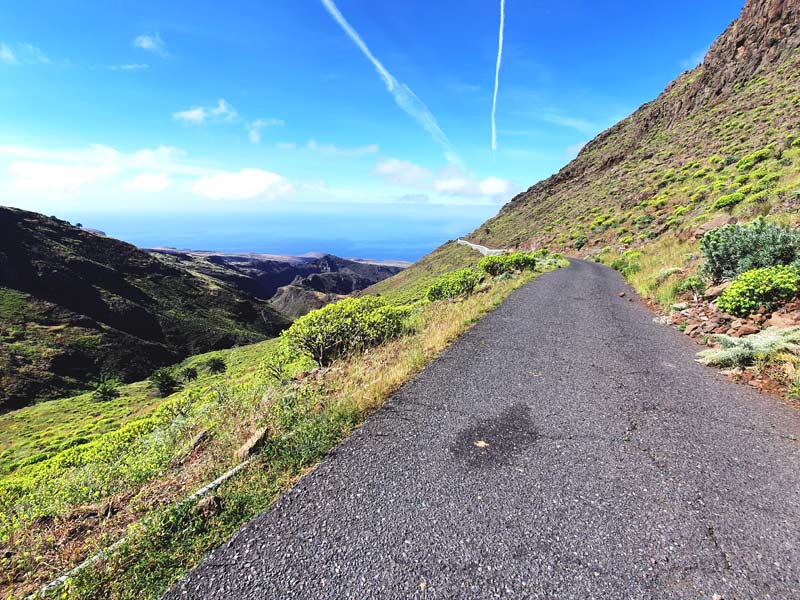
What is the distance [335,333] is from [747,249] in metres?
9.85

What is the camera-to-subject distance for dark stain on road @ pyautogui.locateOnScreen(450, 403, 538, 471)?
360 cm

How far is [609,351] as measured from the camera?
22.2 ft

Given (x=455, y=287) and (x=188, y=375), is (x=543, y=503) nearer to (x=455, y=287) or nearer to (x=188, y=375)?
(x=455, y=287)

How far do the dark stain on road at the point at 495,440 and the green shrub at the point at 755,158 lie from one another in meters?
32.9

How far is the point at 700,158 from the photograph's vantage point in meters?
36.2

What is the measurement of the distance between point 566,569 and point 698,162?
45.8 meters

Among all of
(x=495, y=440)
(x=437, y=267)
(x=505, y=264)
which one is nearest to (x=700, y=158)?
(x=505, y=264)

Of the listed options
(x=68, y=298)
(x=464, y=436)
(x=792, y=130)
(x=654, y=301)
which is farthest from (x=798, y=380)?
Answer: (x=68, y=298)

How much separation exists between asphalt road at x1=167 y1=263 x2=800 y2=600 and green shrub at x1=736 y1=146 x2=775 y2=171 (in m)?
30.0

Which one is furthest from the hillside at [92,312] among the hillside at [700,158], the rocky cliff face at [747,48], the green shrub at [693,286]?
the rocky cliff face at [747,48]

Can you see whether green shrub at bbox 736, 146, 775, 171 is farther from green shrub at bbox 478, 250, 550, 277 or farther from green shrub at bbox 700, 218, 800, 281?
green shrub at bbox 700, 218, 800, 281

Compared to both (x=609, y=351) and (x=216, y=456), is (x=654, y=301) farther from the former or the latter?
(x=216, y=456)

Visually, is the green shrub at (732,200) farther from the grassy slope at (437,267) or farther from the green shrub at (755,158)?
the grassy slope at (437,267)

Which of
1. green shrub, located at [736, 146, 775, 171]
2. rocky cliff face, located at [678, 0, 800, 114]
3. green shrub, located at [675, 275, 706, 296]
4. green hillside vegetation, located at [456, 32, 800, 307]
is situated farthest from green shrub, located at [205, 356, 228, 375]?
rocky cliff face, located at [678, 0, 800, 114]
